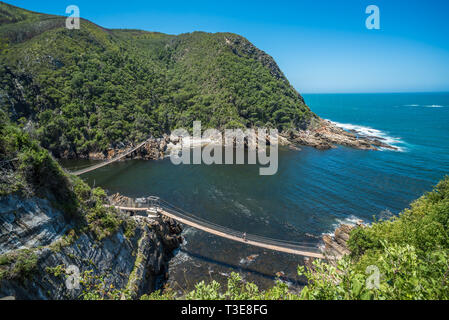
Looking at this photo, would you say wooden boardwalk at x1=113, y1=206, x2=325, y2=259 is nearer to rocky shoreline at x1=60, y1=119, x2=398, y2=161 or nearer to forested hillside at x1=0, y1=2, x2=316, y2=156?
rocky shoreline at x1=60, y1=119, x2=398, y2=161

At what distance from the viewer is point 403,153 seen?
40156mm

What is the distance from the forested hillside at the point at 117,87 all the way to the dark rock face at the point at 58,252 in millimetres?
30656

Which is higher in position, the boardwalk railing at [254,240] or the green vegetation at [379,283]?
the green vegetation at [379,283]

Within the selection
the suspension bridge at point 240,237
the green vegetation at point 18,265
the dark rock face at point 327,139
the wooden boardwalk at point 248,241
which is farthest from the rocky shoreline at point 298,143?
the green vegetation at point 18,265

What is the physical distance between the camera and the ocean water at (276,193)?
16219 millimetres

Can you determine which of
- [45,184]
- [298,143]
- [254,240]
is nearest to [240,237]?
[254,240]

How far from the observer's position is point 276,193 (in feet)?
87.0

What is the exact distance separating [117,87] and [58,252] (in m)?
45.8

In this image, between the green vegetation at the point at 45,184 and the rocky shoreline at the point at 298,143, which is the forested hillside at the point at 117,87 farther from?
the green vegetation at the point at 45,184

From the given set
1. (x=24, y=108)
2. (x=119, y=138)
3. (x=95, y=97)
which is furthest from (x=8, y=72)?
(x=119, y=138)

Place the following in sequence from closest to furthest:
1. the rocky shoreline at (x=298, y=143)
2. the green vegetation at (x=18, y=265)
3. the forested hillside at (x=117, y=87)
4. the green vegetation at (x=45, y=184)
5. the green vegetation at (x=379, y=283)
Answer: the green vegetation at (x=379, y=283) → the green vegetation at (x=18, y=265) → the green vegetation at (x=45, y=184) → the forested hillside at (x=117, y=87) → the rocky shoreline at (x=298, y=143)

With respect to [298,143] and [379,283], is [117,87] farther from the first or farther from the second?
[379,283]

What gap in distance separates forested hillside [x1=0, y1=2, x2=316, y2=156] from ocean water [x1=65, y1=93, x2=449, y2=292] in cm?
846

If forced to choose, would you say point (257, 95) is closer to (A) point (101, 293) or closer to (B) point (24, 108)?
(B) point (24, 108)
